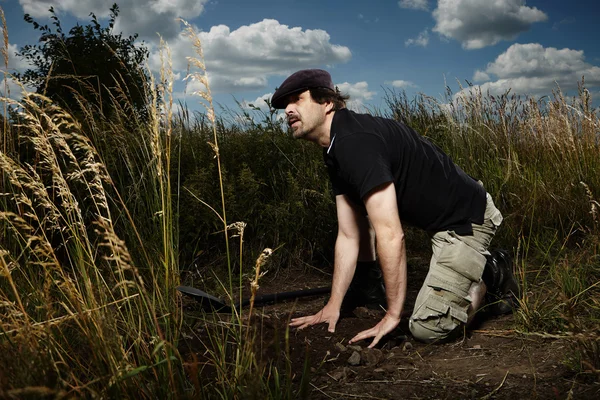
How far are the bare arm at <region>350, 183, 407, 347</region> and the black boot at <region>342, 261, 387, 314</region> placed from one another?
81cm

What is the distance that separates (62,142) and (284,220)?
284 centimetres

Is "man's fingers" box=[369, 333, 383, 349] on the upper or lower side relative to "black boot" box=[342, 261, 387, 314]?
lower

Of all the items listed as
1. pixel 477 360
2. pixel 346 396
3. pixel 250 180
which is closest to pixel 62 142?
pixel 346 396

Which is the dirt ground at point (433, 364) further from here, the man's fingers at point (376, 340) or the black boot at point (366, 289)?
the black boot at point (366, 289)

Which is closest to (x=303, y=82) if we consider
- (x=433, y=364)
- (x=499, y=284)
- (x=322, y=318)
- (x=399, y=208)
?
(x=399, y=208)

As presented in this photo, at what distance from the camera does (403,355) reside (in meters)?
3.07

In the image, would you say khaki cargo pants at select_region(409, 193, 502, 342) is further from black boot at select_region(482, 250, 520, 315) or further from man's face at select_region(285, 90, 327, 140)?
man's face at select_region(285, 90, 327, 140)

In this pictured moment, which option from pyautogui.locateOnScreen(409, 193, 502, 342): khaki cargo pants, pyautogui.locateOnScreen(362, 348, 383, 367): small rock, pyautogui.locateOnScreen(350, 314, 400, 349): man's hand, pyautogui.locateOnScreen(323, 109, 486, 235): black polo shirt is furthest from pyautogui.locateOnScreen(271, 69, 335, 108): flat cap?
pyautogui.locateOnScreen(362, 348, 383, 367): small rock

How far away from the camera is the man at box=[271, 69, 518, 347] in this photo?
3049 mm

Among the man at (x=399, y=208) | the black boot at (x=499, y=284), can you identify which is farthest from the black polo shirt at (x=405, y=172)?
the black boot at (x=499, y=284)

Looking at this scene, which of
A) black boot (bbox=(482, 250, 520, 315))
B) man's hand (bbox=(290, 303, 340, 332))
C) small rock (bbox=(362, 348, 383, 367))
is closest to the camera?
small rock (bbox=(362, 348, 383, 367))

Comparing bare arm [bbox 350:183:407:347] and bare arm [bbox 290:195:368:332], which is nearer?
bare arm [bbox 350:183:407:347]

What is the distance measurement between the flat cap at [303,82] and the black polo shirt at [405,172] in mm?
217

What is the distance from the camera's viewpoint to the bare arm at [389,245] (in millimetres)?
3012
